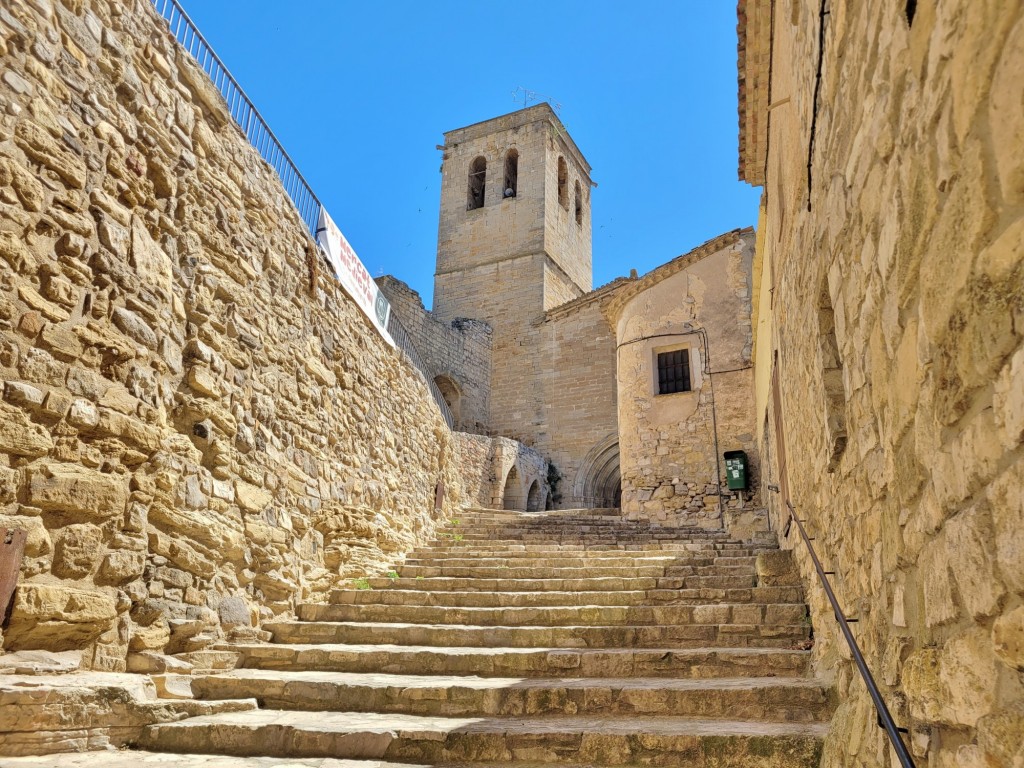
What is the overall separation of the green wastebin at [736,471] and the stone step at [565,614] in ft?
20.2

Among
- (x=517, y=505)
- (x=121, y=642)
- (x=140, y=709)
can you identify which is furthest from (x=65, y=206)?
(x=517, y=505)

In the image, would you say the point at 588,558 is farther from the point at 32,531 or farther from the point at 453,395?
the point at 453,395

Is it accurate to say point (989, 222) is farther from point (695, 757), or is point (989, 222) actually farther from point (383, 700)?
point (383, 700)

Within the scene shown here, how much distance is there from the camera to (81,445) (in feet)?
13.5

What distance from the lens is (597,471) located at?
2055 centimetres

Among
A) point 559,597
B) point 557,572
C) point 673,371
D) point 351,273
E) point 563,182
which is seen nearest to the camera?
point 559,597

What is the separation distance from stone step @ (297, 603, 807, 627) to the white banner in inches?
139

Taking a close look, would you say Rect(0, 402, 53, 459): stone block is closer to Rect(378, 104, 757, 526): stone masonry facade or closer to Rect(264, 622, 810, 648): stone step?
Rect(264, 622, 810, 648): stone step

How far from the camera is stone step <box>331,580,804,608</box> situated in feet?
19.1

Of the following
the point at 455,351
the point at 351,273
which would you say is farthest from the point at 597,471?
the point at 351,273

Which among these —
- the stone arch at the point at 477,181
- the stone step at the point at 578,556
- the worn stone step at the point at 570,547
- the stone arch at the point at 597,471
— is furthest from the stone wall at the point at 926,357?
the stone arch at the point at 477,181

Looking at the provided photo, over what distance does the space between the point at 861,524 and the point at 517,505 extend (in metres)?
16.0

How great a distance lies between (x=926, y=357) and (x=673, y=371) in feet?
37.9

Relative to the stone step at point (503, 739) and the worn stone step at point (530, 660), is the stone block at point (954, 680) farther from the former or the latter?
the worn stone step at point (530, 660)
